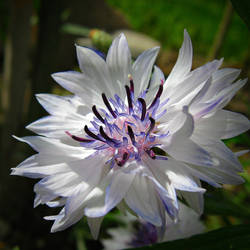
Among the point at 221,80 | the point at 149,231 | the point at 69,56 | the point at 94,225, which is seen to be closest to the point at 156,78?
the point at 221,80

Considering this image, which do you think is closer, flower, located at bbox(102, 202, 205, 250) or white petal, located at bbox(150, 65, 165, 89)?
white petal, located at bbox(150, 65, 165, 89)

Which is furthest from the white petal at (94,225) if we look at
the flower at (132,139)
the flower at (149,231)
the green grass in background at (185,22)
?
the green grass in background at (185,22)

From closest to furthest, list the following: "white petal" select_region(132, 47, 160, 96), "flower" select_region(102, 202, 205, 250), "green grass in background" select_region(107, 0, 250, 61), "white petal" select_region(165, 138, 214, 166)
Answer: "white petal" select_region(165, 138, 214, 166), "white petal" select_region(132, 47, 160, 96), "flower" select_region(102, 202, 205, 250), "green grass in background" select_region(107, 0, 250, 61)

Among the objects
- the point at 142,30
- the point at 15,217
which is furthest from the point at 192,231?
the point at 142,30

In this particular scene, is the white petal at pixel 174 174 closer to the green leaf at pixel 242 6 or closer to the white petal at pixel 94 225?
the white petal at pixel 94 225

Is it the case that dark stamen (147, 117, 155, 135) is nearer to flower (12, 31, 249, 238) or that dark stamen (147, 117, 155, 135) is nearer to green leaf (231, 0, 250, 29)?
flower (12, 31, 249, 238)

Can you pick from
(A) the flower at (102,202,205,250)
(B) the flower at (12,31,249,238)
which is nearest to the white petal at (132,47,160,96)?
(B) the flower at (12,31,249,238)

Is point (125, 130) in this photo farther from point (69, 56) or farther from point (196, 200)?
point (69, 56)

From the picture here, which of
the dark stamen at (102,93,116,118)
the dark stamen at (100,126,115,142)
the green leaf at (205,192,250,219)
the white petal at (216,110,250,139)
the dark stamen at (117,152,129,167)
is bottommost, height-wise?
the green leaf at (205,192,250,219)
